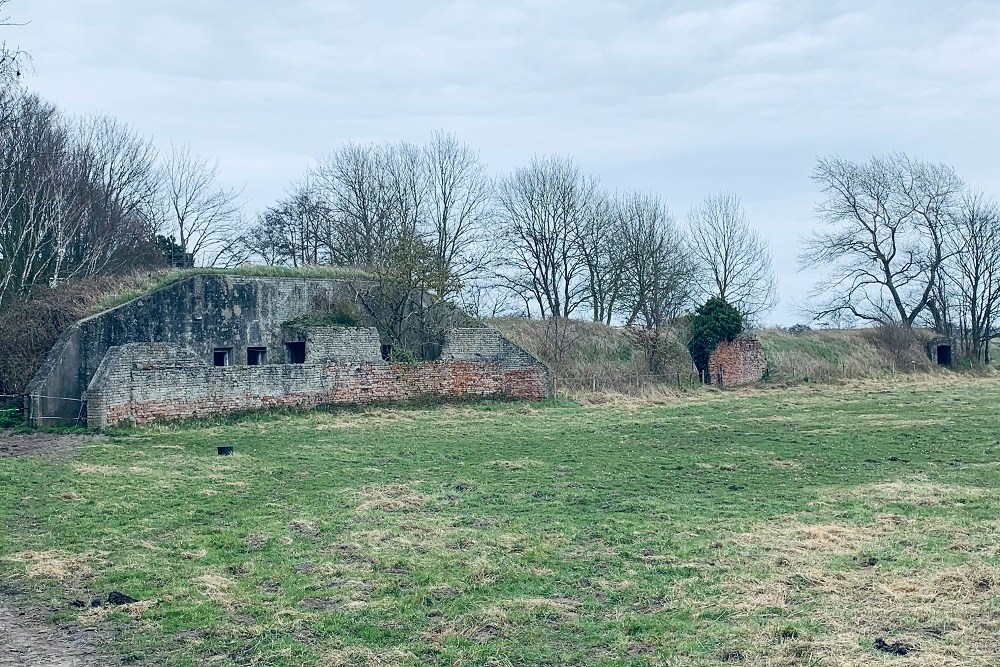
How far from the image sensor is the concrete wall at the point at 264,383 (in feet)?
62.9

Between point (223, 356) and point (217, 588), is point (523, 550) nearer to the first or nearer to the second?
point (217, 588)

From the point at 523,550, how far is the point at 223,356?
15.5 m

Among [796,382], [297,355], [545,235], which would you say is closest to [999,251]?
[796,382]

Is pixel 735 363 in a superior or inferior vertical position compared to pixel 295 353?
inferior

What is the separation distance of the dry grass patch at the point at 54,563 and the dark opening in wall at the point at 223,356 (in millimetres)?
13738

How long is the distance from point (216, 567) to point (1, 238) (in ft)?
70.9

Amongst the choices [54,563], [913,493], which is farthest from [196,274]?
[913,493]

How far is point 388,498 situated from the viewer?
11.7 m

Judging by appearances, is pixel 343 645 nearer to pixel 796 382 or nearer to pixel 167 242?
pixel 796 382

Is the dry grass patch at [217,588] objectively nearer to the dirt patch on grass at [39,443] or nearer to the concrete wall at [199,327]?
the dirt patch on grass at [39,443]

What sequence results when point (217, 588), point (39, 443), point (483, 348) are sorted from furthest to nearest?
1. point (483, 348)
2. point (39, 443)
3. point (217, 588)

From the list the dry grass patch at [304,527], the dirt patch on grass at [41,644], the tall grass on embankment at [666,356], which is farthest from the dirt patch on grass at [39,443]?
the tall grass on embankment at [666,356]

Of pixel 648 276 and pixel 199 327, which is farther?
pixel 648 276

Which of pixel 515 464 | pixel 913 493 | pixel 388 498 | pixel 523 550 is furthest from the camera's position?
pixel 515 464
